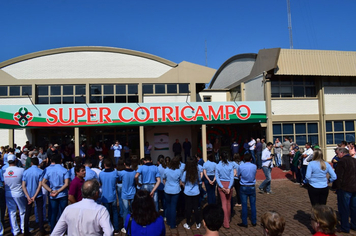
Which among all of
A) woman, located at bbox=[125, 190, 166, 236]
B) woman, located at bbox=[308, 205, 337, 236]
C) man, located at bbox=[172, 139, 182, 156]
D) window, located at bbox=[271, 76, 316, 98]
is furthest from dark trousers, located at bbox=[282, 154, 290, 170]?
woman, located at bbox=[125, 190, 166, 236]

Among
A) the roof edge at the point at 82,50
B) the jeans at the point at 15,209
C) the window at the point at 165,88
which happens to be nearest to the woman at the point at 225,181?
the jeans at the point at 15,209

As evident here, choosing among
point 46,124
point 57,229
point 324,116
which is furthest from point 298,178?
point 46,124

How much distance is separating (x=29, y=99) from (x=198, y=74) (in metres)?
9.74

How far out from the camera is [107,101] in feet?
51.6

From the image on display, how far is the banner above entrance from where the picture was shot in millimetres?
13781

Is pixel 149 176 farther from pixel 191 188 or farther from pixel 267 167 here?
pixel 267 167

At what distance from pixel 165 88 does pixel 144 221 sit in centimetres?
1361

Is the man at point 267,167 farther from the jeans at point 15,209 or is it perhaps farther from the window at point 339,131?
the window at point 339,131

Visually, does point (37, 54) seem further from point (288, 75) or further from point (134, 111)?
point (288, 75)

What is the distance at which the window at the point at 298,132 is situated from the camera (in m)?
15.8

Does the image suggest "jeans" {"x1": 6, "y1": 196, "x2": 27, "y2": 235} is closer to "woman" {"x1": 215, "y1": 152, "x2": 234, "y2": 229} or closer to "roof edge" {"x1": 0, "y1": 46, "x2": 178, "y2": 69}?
"woman" {"x1": 215, "y1": 152, "x2": 234, "y2": 229}

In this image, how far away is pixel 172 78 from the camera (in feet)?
52.9

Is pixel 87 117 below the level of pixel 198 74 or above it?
below

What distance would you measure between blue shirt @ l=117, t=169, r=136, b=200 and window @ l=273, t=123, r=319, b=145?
11.7 metres
